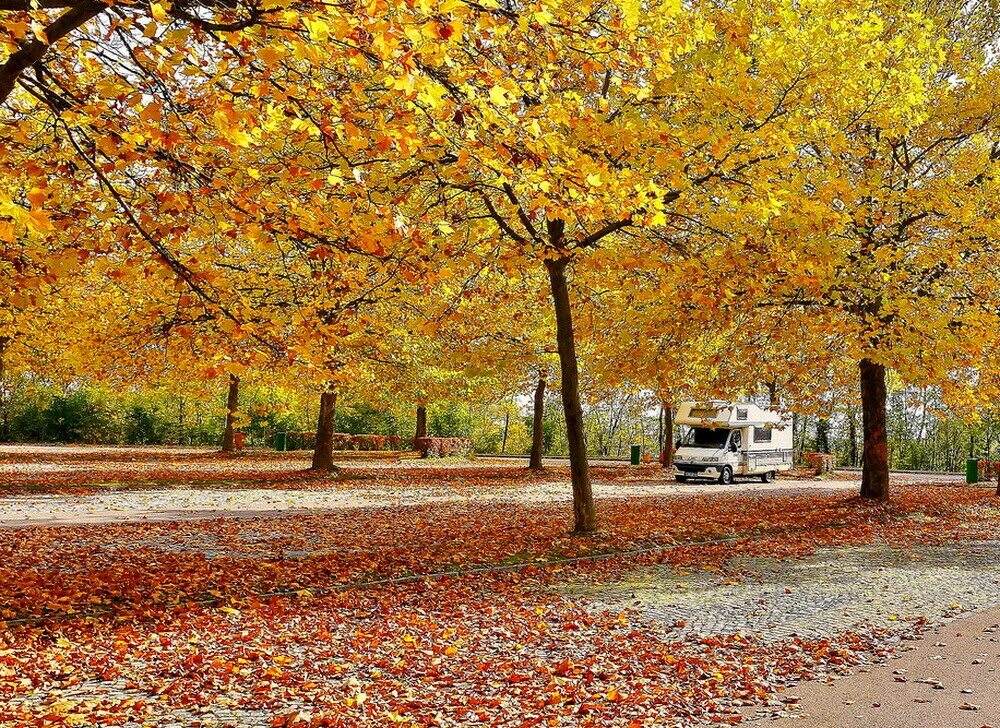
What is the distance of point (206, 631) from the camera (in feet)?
24.5

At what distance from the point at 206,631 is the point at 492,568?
453 centimetres

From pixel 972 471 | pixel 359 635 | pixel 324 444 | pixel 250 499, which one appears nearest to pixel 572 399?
pixel 359 635

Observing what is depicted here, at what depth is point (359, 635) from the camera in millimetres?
7430

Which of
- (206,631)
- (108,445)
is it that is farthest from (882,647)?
(108,445)

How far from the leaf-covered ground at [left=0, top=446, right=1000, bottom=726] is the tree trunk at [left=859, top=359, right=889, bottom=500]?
5761mm

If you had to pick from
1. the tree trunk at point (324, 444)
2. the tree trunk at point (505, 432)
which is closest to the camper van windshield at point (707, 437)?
the tree trunk at point (324, 444)

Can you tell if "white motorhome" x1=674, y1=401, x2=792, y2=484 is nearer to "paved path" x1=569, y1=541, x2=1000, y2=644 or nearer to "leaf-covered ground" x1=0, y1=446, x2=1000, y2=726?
"leaf-covered ground" x1=0, y1=446, x2=1000, y2=726

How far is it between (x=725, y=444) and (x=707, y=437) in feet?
2.38

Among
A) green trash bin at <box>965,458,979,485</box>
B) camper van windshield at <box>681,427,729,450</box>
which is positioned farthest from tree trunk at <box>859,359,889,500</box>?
green trash bin at <box>965,458,979,485</box>

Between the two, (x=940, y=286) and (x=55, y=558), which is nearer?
(x=55, y=558)

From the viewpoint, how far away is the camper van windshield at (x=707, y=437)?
30.1 meters

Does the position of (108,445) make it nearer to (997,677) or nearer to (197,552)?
(197,552)

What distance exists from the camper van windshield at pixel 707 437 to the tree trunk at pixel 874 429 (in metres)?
10.2

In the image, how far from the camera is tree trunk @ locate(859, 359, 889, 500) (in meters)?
18.9
